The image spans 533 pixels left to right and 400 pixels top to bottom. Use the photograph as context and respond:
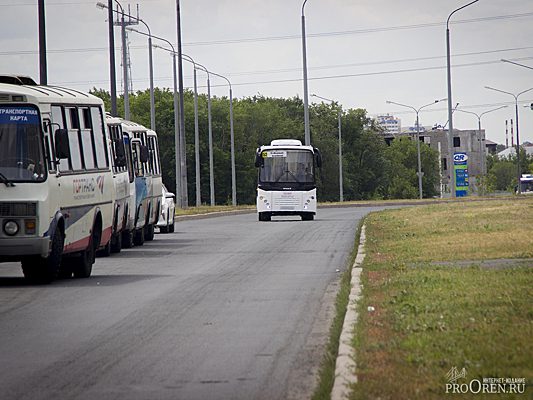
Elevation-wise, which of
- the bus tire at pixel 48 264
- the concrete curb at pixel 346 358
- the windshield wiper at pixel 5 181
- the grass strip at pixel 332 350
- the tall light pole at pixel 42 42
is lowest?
the grass strip at pixel 332 350

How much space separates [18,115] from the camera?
20.0 meters

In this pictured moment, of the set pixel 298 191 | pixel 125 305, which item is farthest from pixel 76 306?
pixel 298 191

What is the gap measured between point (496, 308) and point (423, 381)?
4.33 m

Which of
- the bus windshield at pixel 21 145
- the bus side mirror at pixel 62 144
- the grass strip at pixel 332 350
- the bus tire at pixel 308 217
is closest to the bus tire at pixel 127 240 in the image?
the bus side mirror at pixel 62 144

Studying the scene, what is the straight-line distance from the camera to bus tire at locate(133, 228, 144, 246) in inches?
1318

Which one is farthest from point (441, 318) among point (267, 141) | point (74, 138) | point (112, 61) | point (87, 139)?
point (267, 141)

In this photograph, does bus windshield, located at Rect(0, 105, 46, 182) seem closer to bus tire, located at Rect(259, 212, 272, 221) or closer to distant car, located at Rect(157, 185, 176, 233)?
distant car, located at Rect(157, 185, 176, 233)

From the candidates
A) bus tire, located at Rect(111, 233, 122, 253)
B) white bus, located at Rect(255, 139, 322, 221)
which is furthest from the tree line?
bus tire, located at Rect(111, 233, 122, 253)

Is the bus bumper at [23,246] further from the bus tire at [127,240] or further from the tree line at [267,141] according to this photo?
the tree line at [267,141]

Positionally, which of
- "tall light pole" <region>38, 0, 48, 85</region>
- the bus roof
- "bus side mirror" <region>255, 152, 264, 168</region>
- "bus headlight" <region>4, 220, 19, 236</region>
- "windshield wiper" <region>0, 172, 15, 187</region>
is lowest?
"bus headlight" <region>4, 220, 19, 236</region>

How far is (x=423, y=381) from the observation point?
960 cm

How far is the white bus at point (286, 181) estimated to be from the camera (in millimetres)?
55500

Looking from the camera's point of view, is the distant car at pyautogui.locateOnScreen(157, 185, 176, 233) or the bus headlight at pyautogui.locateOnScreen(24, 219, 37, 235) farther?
the distant car at pyautogui.locateOnScreen(157, 185, 176, 233)

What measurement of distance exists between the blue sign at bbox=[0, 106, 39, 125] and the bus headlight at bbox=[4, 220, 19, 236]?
144cm
